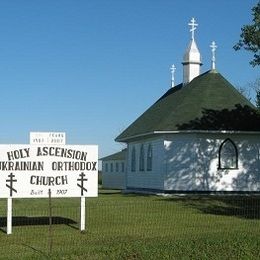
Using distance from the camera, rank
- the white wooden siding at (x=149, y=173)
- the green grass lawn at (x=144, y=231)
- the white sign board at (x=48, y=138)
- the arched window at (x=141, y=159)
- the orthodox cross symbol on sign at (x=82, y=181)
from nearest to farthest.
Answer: the green grass lawn at (x=144, y=231), the white sign board at (x=48, y=138), the orthodox cross symbol on sign at (x=82, y=181), the white wooden siding at (x=149, y=173), the arched window at (x=141, y=159)

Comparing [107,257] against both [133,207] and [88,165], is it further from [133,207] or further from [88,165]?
[133,207]

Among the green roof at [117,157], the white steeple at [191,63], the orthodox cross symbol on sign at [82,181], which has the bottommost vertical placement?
the orthodox cross symbol on sign at [82,181]

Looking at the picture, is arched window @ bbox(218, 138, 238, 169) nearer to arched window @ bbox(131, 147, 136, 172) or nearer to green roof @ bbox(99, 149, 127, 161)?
arched window @ bbox(131, 147, 136, 172)

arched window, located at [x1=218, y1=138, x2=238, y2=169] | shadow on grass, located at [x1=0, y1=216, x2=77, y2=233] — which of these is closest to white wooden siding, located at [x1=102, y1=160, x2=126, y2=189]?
arched window, located at [x1=218, y1=138, x2=238, y2=169]

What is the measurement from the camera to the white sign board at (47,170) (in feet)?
58.4

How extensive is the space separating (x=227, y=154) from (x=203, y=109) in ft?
9.55

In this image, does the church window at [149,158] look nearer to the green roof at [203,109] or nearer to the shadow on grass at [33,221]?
the green roof at [203,109]

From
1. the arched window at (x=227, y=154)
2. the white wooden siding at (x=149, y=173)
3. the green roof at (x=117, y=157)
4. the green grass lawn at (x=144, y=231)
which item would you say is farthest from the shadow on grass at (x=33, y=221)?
the green roof at (x=117, y=157)

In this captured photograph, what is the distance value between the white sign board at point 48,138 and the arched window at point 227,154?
57.6 feet

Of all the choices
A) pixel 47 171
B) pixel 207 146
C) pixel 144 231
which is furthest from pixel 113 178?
pixel 144 231

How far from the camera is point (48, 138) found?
18203mm

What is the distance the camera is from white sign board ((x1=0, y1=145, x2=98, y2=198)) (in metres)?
17.8

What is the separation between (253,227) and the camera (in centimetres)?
1831

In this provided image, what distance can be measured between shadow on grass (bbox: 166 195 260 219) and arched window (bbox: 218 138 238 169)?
6.69 feet
